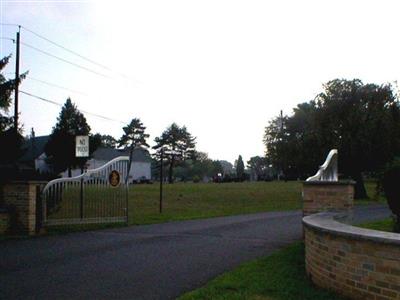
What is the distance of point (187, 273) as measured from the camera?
23.3 feet

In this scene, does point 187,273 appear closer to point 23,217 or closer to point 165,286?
point 165,286

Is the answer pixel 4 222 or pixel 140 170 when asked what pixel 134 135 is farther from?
pixel 4 222

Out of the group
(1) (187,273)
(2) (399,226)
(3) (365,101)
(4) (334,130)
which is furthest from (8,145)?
(3) (365,101)

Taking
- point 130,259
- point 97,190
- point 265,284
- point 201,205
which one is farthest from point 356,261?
point 201,205

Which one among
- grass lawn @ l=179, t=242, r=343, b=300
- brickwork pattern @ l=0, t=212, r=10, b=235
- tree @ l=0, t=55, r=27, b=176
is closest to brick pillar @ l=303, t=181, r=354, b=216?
grass lawn @ l=179, t=242, r=343, b=300

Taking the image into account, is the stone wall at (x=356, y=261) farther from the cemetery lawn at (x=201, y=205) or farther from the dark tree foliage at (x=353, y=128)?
the dark tree foliage at (x=353, y=128)

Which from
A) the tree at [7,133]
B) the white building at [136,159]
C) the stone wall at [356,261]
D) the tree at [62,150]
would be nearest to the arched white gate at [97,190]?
the tree at [7,133]

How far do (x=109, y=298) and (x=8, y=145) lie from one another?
1168 centimetres

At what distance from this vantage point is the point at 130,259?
8.29m

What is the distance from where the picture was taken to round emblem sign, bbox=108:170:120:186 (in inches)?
555

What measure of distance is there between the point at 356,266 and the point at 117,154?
94.1 metres

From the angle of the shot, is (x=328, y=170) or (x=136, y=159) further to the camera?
(x=136, y=159)

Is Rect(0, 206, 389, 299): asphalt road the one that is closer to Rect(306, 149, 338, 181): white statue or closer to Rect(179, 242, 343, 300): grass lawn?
Rect(179, 242, 343, 300): grass lawn

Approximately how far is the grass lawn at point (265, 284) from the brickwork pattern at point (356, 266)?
0.20 metres
